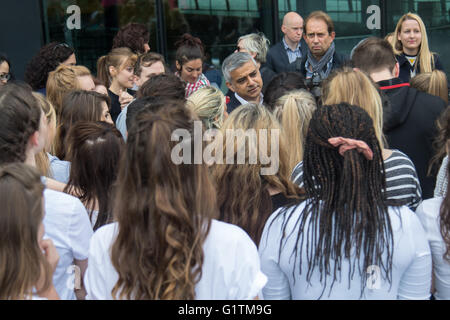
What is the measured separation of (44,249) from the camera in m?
1.88

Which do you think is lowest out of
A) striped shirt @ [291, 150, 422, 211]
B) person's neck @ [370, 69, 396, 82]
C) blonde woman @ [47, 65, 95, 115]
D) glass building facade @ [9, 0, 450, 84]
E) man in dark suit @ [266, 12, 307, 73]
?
striped shirt @ [291, 150, 422, 211]

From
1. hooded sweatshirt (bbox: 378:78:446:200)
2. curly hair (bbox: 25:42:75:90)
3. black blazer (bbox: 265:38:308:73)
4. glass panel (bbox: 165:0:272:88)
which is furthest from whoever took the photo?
glass panel (bbox: 165:0:272:88)

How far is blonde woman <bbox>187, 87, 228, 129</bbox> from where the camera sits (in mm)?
3359

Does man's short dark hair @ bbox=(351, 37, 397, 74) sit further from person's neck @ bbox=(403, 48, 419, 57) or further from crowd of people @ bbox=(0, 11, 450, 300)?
person's neck @ bbox=(403, 48, 419, 57)

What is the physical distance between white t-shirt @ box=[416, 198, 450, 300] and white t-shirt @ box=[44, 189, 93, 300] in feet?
4.36

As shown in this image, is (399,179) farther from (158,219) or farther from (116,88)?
(116,88)

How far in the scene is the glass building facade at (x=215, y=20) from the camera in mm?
7910

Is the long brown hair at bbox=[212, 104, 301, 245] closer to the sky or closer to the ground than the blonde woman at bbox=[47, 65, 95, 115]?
closer to the ground

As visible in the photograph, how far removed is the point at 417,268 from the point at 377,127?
37.6 inches

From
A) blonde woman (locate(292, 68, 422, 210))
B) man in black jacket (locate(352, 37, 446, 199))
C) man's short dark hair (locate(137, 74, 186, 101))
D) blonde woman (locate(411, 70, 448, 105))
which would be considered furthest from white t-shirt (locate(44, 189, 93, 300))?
blonde woman (locate(411, 70, 448, 105))

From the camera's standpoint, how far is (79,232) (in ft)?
7.36

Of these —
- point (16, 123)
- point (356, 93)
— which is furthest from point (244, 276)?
point (356, 93)

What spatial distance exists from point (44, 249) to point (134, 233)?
1.34 ft
